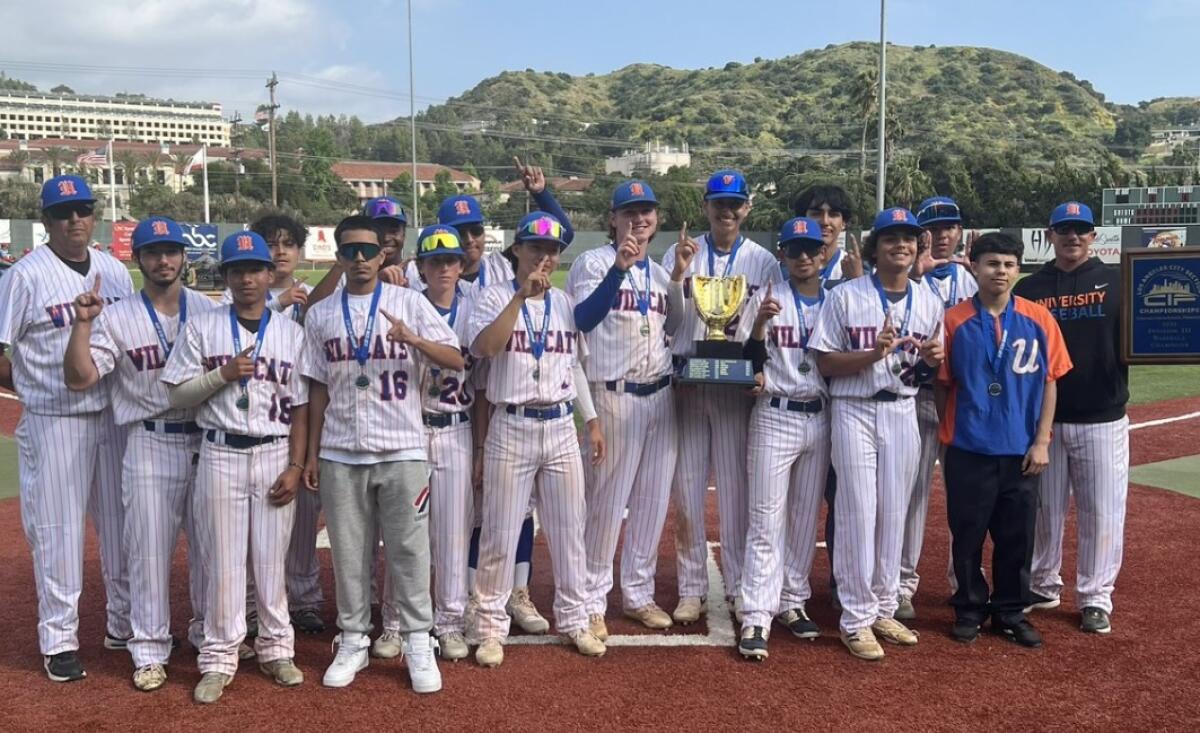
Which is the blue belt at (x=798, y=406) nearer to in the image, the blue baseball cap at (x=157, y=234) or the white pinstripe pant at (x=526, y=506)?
the white pinstripe pant at (x=526, y=506)

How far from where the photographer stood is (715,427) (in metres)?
5.14

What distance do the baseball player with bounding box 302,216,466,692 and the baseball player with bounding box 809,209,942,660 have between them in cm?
182

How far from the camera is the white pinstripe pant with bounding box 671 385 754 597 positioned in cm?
512

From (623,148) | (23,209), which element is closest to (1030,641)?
(23,209)

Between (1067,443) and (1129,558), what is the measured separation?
158cm

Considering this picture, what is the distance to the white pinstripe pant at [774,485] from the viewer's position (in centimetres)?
478

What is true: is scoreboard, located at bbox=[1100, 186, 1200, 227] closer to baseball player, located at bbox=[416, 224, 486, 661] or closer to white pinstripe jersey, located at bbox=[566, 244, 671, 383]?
white pinstripe jersey, located at bbox=[566, 244, 671, 383]

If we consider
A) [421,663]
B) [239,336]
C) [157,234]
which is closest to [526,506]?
[421,663]

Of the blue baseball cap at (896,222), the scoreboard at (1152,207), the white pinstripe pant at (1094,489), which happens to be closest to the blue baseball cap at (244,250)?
the blue baseball cap at (896,222)

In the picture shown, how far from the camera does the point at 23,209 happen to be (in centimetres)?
5841

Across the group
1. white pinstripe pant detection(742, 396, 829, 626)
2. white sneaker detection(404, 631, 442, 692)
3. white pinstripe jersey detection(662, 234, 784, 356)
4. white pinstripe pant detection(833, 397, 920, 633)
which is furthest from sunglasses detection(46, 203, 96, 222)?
white pinstripe pant detection(833, 397, 920, 633)

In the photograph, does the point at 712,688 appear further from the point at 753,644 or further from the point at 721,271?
the point at 721,271

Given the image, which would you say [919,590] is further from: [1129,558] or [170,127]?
[170,127]

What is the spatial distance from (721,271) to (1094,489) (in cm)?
219
